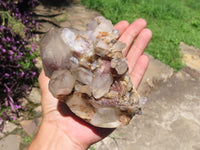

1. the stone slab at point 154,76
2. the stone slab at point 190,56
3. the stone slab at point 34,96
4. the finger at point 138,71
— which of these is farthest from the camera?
the stone slab at point 190,56

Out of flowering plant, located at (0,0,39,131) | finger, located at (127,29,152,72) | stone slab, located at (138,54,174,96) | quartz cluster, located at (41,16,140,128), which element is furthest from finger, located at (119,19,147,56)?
flowering plant, located at (0,0,39,131)

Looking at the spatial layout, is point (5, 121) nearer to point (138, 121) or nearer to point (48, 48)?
point (48, 48)

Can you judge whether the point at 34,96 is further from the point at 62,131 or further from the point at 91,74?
the point at 91,74

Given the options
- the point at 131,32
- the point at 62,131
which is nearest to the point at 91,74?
the point at 62,131

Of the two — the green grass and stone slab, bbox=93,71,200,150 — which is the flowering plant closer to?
stone slab, bbox=93,71,200,150

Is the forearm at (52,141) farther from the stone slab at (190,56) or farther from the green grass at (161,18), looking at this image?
the stone slab at (190,56)

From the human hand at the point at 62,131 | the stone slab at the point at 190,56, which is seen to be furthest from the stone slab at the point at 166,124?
the human hand at the point at 62,131

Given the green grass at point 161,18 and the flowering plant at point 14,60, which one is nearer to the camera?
the flowering plant at point 14,60
